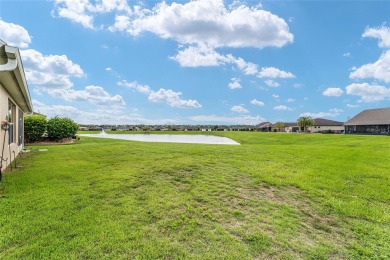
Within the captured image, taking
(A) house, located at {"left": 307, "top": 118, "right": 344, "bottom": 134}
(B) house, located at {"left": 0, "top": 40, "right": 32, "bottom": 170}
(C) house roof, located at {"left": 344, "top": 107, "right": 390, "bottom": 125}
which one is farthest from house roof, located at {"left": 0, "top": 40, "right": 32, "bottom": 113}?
(A) house, located at {"left": 307, "top": 118, "right": 344, "bottom": 134}

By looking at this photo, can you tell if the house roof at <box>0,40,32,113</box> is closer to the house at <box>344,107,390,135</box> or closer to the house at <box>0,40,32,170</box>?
the house at <box>0,40,32,170</box>

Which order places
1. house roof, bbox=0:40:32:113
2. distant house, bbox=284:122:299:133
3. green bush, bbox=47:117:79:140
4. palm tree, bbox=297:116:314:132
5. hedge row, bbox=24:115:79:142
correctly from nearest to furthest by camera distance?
1. house roof, bbox=0:40:32:113
2. hedge row, bbox=24:115:79:142
3. green bush, bbox=47:117:79:140
4. palm tree, bbox=297:116:314:132
5. distant house, bbox=284:122:299:133

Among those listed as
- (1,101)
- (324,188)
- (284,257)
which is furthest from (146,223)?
(1,101)

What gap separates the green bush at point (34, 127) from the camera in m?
17.5

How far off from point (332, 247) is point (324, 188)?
2.66 metres

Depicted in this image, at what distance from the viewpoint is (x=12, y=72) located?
6180 millimetres

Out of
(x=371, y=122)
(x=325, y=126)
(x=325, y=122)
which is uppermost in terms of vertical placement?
(x=325, y=122)

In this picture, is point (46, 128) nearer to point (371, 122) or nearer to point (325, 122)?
point (371, 122)

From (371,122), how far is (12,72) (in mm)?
50904

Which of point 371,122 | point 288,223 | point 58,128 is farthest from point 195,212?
point 371,122

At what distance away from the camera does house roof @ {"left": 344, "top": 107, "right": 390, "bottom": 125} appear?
4006cm

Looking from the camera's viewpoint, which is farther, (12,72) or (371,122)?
(371,122)

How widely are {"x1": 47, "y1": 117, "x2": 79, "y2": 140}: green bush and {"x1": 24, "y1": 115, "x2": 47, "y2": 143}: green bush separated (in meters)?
0.45

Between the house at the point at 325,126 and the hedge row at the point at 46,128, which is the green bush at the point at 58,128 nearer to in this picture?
the hedge row at the point at 46,128
